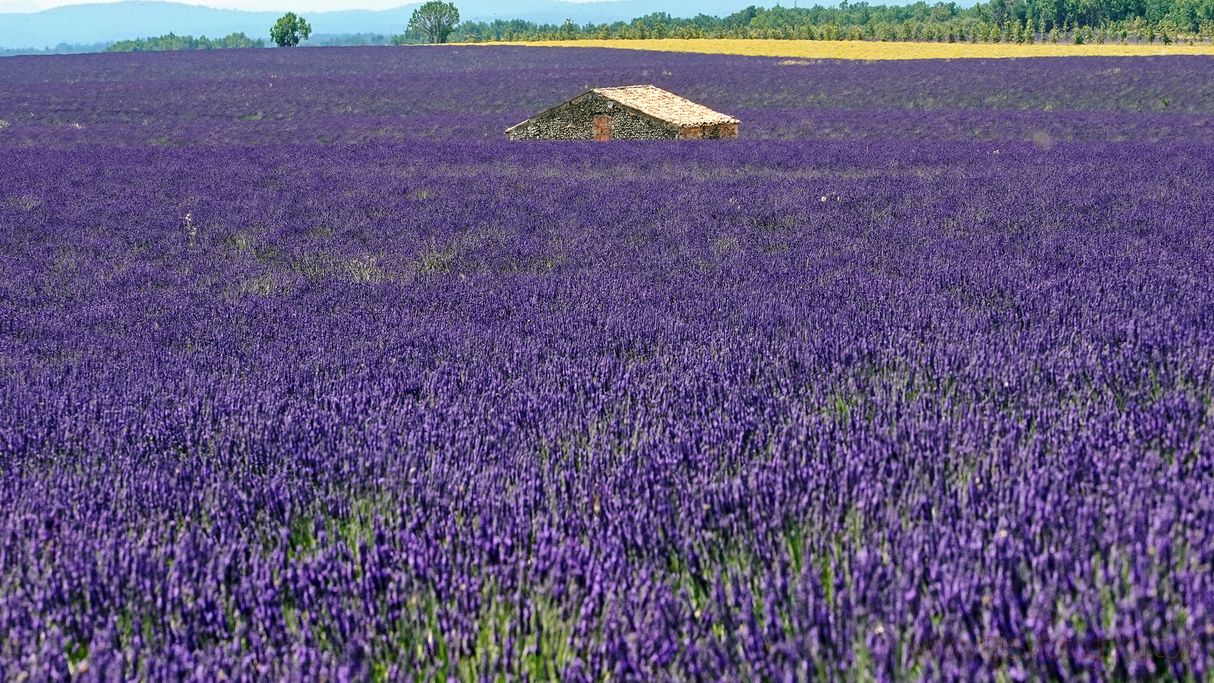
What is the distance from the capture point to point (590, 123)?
1568 centimetres

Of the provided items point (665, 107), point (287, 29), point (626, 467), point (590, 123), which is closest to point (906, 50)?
point (665, 107)

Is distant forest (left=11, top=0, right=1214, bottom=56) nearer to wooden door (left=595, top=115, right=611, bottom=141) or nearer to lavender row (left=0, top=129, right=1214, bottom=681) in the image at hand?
wooden door (left=595, top=115, right=611, bottom=141)

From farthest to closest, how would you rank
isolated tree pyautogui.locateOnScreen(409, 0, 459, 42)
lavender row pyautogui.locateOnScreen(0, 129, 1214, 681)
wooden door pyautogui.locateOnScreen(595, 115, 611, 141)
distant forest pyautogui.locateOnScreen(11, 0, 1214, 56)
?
1. isolated tree pyautogui.locateOnScreen(409, 0, 459, 42)
2. distant forest pyautogui.locateOnScreen(11, 0, 1214, 56)
3. wooden door pyautogui.locateOnScreen(595, 115, 611, 141)
4. lavender row pyautogui.locateOnScreen(0, 129, 1214, 681)

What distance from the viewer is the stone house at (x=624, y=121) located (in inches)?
590

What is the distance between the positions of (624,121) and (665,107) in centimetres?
73

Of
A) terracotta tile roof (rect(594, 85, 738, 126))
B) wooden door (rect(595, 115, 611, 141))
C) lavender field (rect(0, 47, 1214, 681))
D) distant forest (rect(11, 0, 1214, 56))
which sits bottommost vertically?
lavender field (rect(0, 47, 1214, 681))

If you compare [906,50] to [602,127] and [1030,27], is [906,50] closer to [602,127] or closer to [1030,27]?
[1030,27]

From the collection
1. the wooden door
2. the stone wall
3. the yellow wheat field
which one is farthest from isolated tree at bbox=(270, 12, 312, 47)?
the wooden door

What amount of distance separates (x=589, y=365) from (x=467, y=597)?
172 cm

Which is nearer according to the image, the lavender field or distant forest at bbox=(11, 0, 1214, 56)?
the lavender field

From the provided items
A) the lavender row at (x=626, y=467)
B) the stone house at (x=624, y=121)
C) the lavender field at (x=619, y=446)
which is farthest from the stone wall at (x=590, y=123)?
the lavender row at (x=626, y=467)

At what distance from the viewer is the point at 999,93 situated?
74.3 ft

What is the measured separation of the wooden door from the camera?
15.5 meters

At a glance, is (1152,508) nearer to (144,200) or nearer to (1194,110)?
(144,200)
